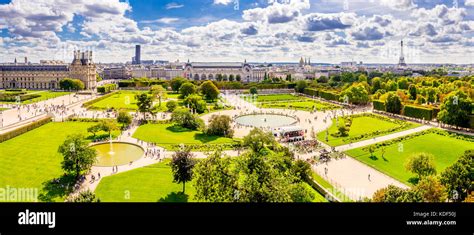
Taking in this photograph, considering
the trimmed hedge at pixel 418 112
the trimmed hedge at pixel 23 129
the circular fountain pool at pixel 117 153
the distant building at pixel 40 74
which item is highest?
the distant building at pixel 40 74

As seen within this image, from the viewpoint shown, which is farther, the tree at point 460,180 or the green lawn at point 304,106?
the green lawn at point 304,106

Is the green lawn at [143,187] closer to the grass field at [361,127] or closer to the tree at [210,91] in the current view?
the grass field at [361,127]

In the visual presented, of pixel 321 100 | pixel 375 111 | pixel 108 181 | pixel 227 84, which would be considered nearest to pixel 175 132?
pixel 108 181

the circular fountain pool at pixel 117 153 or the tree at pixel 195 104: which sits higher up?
the tree at pixel 195 104

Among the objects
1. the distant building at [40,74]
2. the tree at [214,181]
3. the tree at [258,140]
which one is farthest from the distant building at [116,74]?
the tree at [214,181]

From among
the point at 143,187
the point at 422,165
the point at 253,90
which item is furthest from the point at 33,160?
the point at 253,90

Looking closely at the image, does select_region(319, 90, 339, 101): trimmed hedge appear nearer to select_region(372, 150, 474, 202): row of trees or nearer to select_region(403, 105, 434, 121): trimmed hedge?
select_region(403, 105, 434, 121): trimmed hedge

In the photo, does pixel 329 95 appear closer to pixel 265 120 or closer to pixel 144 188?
pixel 265 120
